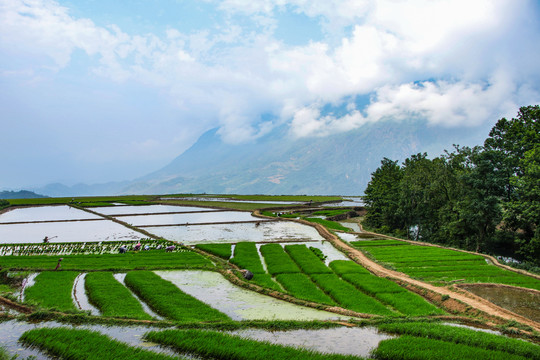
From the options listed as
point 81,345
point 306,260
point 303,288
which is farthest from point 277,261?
point 81,345

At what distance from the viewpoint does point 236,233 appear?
42.6m

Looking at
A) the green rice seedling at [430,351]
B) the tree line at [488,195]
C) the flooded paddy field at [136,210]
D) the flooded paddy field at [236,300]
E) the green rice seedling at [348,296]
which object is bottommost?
the flooded paddy field at [236,300]

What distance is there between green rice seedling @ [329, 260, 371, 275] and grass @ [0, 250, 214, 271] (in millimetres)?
9207

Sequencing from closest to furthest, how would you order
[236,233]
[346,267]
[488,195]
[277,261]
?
[346,267], [277,261], [488,195], [236,233]

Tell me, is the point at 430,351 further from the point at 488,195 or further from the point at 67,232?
the point at 67,232

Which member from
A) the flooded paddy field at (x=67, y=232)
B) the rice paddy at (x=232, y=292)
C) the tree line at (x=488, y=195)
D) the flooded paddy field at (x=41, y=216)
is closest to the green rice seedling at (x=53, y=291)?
the rice paddy at (x=232, y=292)

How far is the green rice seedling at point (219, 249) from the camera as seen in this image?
93.4 ft

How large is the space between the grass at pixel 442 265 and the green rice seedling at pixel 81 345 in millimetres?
18334

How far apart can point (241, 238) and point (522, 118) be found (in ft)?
116

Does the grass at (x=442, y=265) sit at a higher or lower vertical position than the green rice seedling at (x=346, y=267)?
higher

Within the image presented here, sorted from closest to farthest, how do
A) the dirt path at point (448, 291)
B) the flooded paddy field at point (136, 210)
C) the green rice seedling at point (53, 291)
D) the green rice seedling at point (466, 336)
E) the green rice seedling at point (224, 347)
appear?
the green rice seedling at point (224, 347)
the green rice seedling at point (466, 336)
the dirt path at point (448, 291)
the green rice seedling at point (53, 291)
the flooded paddy field at point (136, 210)

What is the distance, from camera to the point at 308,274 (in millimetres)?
22672

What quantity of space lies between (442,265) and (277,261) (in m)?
12.7

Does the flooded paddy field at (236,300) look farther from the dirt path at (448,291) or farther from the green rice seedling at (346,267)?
the green rice seedling at (346,267)
